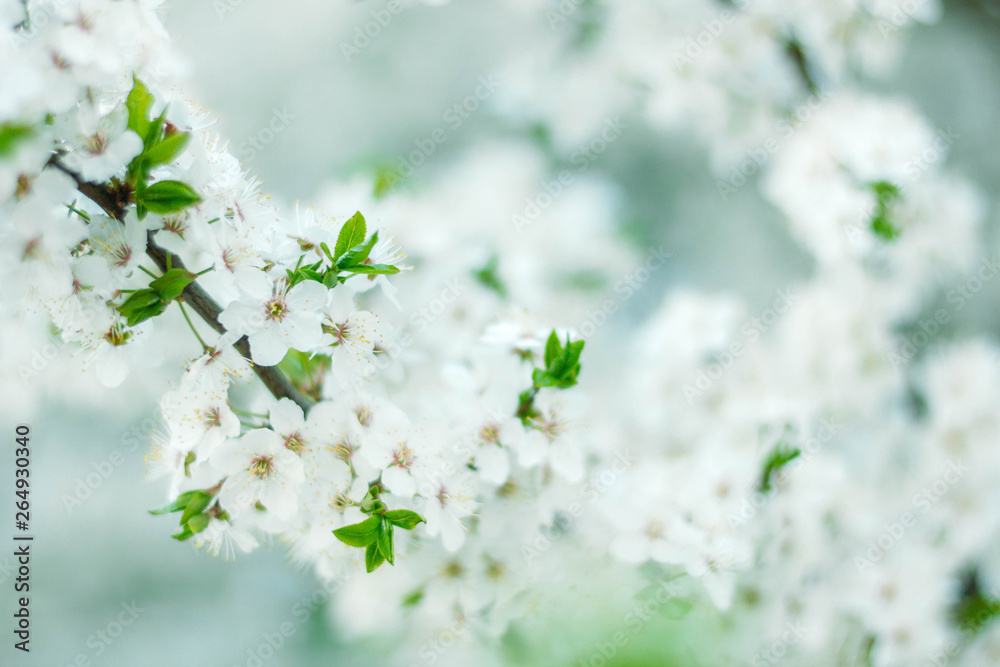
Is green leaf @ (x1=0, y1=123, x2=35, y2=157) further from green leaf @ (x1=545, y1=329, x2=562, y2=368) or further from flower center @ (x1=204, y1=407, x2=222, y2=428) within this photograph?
green leaf @ (x1=545, y1=329, x2=562, y2=368)

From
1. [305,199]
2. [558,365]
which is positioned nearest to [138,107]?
[558,365]

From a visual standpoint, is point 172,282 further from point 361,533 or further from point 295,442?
point 361,533

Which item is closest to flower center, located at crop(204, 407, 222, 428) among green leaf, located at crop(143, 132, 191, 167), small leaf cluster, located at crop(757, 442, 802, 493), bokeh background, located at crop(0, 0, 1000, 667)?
green leaf, located at crop(143, 132, 191, 167)

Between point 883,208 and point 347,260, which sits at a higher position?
point 883,208

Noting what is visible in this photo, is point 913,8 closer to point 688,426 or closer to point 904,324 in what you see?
point 904,324

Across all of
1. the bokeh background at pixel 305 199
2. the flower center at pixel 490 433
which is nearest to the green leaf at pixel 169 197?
the flower center at pixel 490 433

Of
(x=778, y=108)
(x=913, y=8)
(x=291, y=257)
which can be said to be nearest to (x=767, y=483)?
(x=291, y=257)
